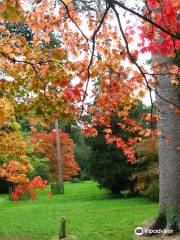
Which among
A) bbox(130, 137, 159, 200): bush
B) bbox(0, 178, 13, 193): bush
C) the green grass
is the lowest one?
the green grass

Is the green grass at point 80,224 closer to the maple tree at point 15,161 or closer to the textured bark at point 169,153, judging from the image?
the textured bark at point 169,153

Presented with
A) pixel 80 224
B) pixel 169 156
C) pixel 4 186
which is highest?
pixel 169 156

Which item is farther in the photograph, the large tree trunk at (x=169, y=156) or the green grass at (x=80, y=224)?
the green grass at (x=80, y=224)

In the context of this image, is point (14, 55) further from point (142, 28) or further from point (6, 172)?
point (6, 172)

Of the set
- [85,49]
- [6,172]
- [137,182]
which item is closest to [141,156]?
→ [137,182]

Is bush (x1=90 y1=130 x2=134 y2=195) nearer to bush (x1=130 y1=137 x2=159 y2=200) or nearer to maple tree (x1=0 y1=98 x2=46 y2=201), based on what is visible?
bush (x1=130 y1=137 x2=159 y2=200)

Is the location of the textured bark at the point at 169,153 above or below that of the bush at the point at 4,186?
above

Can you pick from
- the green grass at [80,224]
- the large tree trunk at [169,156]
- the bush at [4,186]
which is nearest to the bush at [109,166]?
the green grass at [80,224]

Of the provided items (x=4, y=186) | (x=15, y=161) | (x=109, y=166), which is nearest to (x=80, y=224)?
(x=15, y=161)

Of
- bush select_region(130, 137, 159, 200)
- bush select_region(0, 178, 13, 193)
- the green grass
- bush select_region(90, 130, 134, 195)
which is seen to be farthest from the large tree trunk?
bush select_region(0, 178, 13, 193)

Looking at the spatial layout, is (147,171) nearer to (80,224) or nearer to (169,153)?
(80,224)

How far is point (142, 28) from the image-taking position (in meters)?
6.03

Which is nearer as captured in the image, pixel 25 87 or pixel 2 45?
pixel 25 87

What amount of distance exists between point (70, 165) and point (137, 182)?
18.6 meters
